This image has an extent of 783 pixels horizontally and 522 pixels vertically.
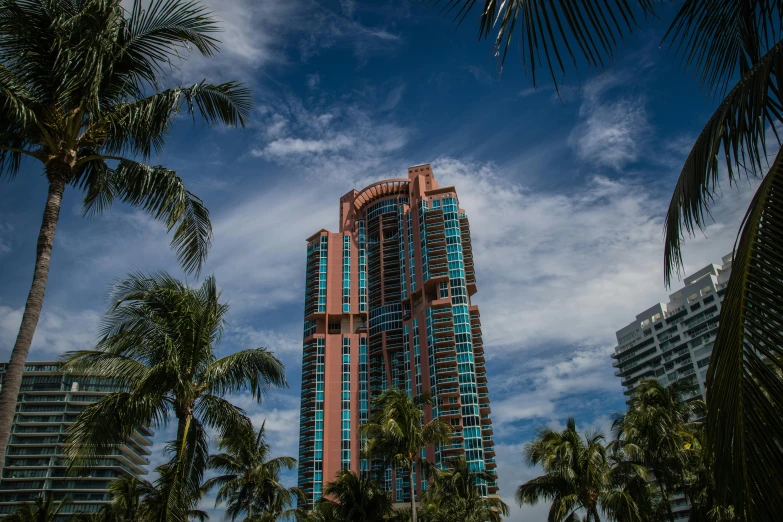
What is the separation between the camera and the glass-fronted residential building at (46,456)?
103688mm

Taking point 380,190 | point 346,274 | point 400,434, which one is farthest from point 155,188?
point 380,190

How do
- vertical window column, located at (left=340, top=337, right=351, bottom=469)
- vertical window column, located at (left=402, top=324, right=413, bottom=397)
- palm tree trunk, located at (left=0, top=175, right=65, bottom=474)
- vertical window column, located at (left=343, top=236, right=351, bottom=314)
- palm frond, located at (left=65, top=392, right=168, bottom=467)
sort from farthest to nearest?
vertical window column, located at (left=343, top=236, right=351, bottom=314) < vertical window column, located at (left=402, top=324, right=413, bottom=397) < vertical window column, located at (left=340, top=337, right=351, bottom=469) < palm frond, located at (left=65, top=392, right=168, bottom=467) < palm tree trunk, located at (left=0, top=175, right=65, bottom=474)

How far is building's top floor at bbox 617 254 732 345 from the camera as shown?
113438mm

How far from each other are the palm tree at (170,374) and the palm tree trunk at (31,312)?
3558mm

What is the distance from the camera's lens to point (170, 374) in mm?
12727

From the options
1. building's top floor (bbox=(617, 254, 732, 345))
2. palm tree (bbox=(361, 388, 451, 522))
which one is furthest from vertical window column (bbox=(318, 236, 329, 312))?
palm tree (bbox=(361, 388, 451, 522))

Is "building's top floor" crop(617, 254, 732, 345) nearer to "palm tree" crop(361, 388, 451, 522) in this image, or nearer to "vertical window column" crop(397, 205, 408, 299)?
"vertical window column" crop(397, 205, 408, 299)

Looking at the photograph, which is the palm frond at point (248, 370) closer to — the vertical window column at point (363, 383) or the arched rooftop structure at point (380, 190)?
the vertical window column at point (363, 383)

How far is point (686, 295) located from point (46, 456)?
12240 centimetres

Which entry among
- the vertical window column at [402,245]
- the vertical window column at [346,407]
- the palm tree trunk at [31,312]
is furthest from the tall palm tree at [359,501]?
the vertical window column at [402,245]

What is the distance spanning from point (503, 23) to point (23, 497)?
125 metres

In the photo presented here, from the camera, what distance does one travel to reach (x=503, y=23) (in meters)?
4.04

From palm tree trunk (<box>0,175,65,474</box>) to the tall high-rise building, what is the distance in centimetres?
7600

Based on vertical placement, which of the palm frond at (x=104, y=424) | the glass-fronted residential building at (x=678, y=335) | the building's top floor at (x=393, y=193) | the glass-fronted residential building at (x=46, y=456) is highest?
the building's top floor at (x=393, y=193)
